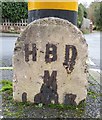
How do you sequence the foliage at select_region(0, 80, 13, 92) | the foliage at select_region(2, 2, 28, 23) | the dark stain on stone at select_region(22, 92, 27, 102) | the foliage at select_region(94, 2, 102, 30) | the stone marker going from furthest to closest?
1. the foliage at select_region(94, 2, 102, 30)
2. the foliage at select_region(2, 2, 28, 23)
3. the foliage at select_region(0, 80, 13, 92)
4. the dark stain on stone at select_region(22, 92, 27, 102)
5. the stone marker

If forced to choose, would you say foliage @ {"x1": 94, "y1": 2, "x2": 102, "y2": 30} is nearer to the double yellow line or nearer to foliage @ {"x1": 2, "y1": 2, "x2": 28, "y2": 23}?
foliage @ {"x1": 2, "y1": 2, "x2": 28, "y2": 23}

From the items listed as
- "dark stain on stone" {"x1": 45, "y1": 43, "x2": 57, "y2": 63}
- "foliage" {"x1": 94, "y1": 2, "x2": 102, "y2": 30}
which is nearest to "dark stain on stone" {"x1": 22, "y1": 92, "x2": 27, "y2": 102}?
"dark stain on stone" {"x1": 45, "y1": 43, "x2": 57, "y2": 63}

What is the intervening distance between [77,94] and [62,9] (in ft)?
3.63

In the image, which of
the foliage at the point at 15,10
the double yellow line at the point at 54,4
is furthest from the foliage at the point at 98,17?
the double yellow line at the point at 54,4

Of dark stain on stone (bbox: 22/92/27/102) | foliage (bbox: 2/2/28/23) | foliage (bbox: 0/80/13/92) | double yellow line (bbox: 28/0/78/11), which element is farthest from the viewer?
foliage (bbox: 2/2/28/23)

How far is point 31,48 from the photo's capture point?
356 cm

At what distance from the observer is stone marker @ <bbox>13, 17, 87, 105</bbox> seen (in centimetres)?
351

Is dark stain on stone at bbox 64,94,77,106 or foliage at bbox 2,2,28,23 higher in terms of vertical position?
foliage at bbox 2,2,28,23

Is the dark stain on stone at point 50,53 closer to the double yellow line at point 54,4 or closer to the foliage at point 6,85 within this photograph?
the double yellow line at point 54,4

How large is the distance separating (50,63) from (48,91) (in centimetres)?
32

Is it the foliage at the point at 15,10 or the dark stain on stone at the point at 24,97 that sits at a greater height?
the foliage at the point at 15,10

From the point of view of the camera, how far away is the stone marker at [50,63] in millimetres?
3508

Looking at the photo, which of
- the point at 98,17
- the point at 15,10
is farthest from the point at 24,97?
the point at 98,17

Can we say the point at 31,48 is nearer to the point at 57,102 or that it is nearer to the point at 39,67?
the point at 39,67
